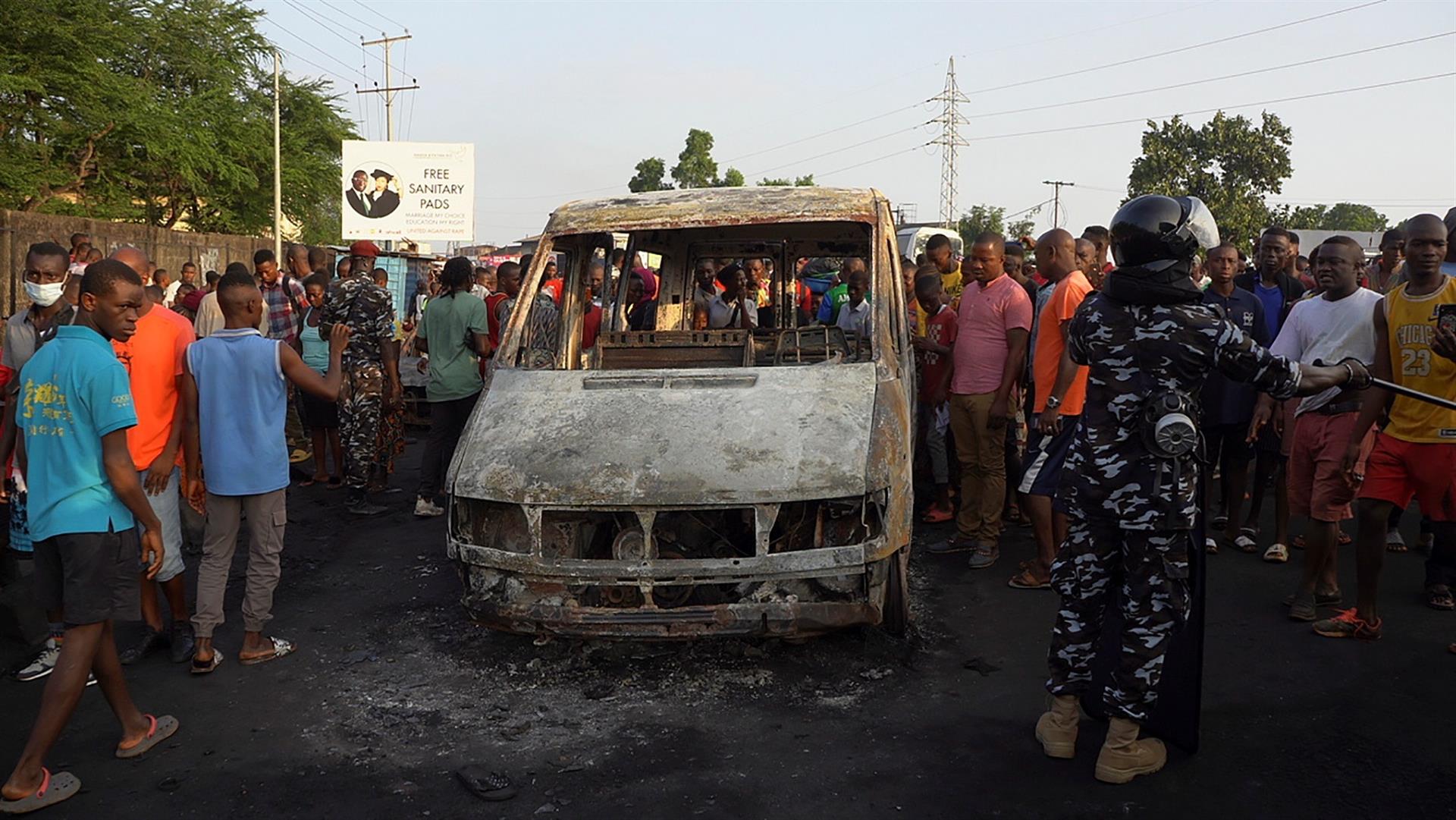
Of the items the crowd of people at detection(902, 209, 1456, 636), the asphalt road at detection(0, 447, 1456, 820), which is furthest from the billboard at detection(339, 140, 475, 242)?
the asphalt road at detection(0, 447, 1456, 820)

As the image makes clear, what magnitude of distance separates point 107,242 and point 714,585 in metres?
17.1

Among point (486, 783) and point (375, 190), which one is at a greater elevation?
point (375, 190)

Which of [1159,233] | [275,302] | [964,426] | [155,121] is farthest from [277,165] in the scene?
[1159,233]

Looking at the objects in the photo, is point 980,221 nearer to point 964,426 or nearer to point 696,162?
point 696,162

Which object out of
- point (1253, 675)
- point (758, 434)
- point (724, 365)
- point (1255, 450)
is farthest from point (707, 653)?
point (1255, 450)

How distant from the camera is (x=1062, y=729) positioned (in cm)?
384

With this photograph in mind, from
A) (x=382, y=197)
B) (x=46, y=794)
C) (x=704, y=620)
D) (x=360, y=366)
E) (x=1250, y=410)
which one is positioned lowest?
(x=46, y=794)

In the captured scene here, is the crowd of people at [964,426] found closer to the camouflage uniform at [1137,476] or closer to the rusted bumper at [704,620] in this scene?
the camouflage uniform at [1137,476]

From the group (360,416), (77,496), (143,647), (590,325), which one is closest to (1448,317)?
(590,325)

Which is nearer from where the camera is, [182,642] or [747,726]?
[747,726]

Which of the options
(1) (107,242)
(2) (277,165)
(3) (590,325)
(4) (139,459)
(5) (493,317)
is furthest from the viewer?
(2) (277,165)

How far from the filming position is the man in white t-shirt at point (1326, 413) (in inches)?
204

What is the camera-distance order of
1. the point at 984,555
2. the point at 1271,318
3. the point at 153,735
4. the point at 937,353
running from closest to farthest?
the point at 153,735 → the point at 984,555 → the point at 937,353 → the point at 1271,318

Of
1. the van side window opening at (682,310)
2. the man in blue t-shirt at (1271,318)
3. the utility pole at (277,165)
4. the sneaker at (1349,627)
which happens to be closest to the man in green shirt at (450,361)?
the van side window opening at (682,310)
